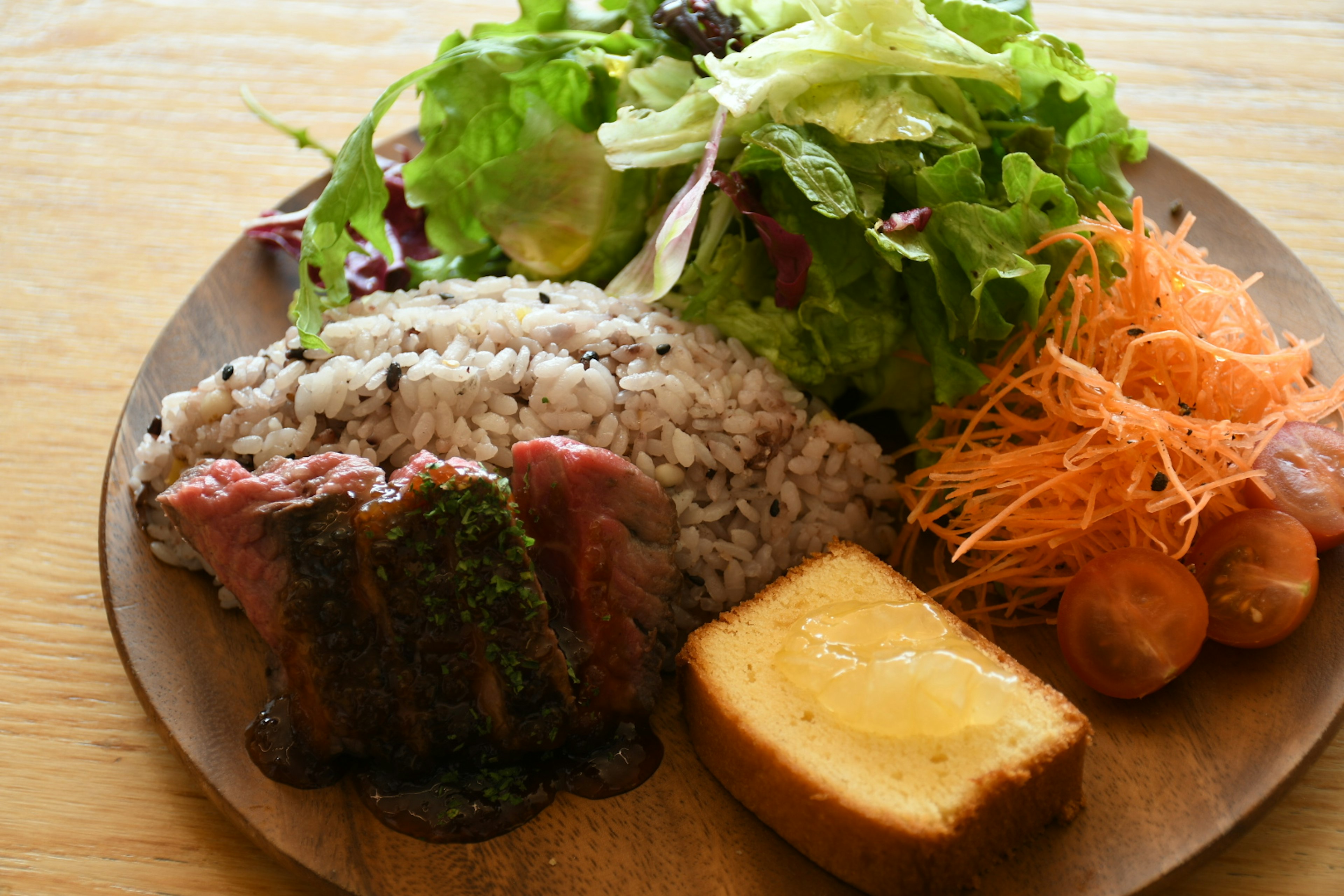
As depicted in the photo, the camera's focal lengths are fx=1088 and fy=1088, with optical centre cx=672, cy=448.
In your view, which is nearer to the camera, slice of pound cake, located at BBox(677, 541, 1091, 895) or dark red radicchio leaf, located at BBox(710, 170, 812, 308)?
slice of pound cake, located at BBox(677, 541, 1091, 895)

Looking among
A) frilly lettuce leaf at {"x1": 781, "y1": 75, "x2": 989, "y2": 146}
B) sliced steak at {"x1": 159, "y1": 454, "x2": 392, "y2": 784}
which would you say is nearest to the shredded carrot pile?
frilly lettuce leaf at {"x1": 781, "y1": 75, "x2": 989, "y2": 146}

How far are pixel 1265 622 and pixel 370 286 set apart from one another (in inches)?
144

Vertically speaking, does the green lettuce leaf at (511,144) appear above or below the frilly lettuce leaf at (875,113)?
below

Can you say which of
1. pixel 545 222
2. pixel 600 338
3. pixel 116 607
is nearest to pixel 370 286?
pixel 545 222

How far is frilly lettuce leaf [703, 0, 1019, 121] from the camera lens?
394 cm

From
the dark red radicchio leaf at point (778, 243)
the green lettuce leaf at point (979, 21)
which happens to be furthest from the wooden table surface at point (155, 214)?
the dark red radicchio leaf at point (778, 243)

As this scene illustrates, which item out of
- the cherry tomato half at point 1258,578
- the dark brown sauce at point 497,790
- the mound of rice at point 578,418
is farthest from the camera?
the mound of rice at point 578,418

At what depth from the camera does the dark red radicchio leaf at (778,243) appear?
3879 mm

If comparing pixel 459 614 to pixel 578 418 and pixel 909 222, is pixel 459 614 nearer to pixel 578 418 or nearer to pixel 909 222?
pixel 578 418

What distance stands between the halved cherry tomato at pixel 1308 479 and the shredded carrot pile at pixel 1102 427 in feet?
0.22

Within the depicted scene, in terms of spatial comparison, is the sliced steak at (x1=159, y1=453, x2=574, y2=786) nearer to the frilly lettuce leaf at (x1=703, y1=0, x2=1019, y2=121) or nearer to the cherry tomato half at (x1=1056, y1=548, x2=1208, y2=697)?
the cherry tomato half at (x1=1056, y1=548, x2=1208, y2=697)

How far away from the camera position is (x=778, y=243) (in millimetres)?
3896

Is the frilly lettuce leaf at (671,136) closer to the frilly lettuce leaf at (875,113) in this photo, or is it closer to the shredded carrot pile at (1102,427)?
the frilly lettuce leaf at (875,113)

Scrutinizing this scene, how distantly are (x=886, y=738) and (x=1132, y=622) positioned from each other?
0.89 metres
